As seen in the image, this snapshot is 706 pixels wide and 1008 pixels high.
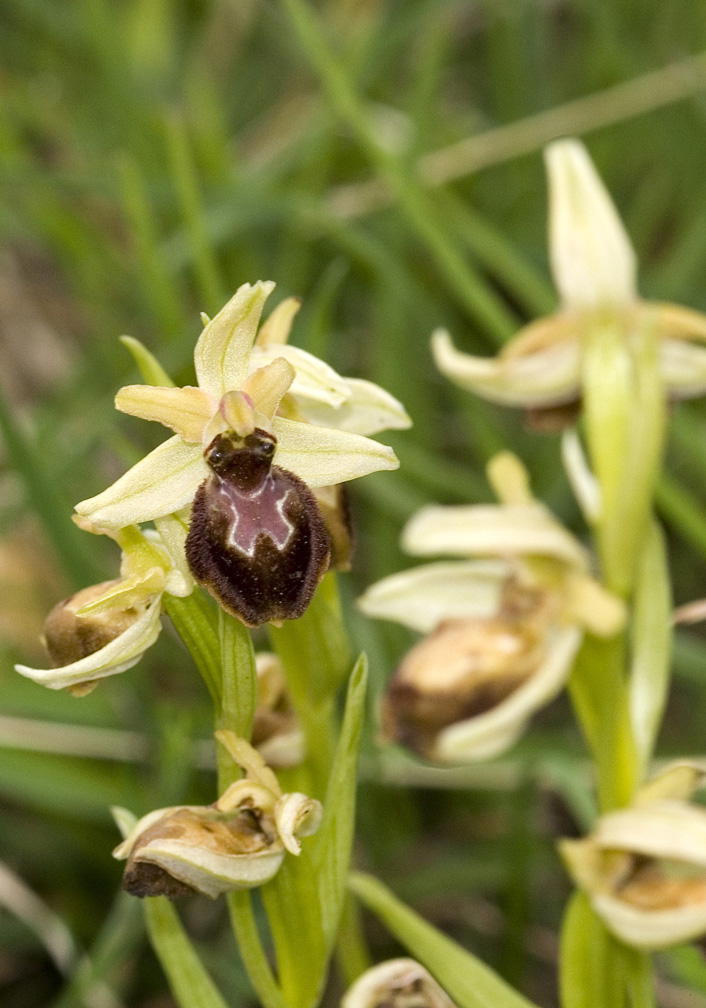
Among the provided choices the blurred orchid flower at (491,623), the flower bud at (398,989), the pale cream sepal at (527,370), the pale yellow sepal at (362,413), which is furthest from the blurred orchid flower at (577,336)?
the flower bud at (398,989)

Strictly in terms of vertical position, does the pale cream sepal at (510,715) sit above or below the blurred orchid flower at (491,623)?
below

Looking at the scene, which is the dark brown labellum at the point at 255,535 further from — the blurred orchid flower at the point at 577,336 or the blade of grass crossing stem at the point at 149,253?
the blade of grass crossing stem at the point at 149,253

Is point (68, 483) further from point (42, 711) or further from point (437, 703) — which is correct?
point (437, 703)

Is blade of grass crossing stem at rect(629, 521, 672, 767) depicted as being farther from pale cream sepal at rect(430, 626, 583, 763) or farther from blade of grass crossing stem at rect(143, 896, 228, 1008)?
blade of grass crossing stem at rect(143, 896, 228, 1008)

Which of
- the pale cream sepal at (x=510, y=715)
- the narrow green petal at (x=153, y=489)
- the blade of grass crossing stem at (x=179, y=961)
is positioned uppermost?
the narrow green petal at (x=153, y=489)

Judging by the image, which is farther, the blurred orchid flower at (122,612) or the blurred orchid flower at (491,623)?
the blurred orchid flower at (491,623)

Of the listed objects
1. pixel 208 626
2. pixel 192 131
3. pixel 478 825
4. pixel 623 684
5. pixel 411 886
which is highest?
pixel 192 131

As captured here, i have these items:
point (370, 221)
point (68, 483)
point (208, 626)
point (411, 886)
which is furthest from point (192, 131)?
point (208, 626)

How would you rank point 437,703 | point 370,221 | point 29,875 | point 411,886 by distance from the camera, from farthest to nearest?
point 370,221 < point 29,875 < point 411,886 < point 437,703
